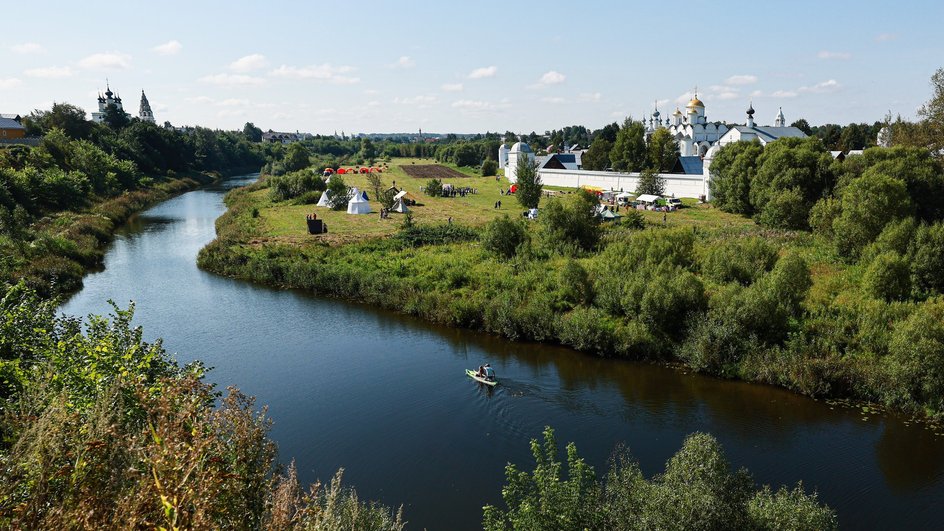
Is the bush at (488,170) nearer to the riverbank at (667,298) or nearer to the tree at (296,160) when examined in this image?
the tree at (296,160)

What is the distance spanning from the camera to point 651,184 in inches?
1954

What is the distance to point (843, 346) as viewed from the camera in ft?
64.0

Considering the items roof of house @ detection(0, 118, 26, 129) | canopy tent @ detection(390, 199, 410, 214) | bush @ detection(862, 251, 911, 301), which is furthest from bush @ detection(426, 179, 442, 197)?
roof of house @ detection(0, 118, 26, 129)

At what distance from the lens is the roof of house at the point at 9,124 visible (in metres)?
67.1

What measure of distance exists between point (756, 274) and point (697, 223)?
15821 millimetres

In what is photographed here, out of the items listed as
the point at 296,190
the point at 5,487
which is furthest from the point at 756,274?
the point at 296,190

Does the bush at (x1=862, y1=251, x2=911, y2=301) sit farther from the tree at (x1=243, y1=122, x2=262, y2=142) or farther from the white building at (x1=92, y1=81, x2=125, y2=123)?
the tree at (x1=243, y1=122, x2=262, y2=142)

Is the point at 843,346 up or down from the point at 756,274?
down

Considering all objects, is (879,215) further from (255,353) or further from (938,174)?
(255,353)

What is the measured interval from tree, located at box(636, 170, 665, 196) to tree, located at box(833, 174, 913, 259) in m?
21.7

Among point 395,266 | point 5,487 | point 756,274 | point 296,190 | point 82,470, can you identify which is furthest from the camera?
point 296,190

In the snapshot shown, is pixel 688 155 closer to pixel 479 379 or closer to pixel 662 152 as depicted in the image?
pixel 662 152

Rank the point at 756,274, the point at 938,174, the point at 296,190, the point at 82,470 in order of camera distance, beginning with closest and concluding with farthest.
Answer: the point at 82,470, the point at 756,274, the point at 938,174, the point at 296,190

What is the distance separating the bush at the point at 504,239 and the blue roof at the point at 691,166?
27.9 metres
